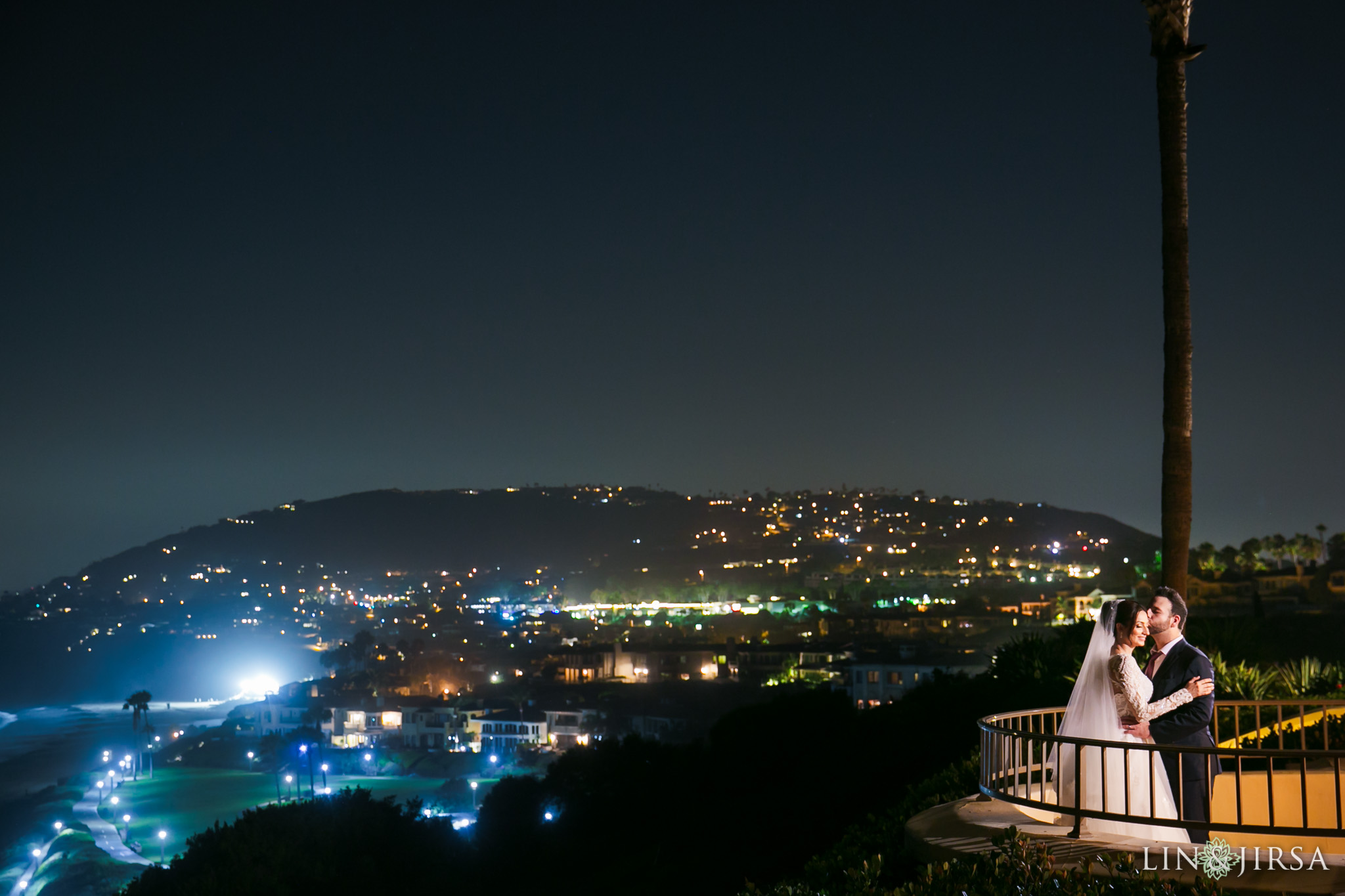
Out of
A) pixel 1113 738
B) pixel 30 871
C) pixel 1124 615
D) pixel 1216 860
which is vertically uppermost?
pixel 1124 615

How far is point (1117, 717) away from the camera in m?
5.91

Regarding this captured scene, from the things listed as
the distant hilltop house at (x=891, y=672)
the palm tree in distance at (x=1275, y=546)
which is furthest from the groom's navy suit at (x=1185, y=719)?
the palm tree in distance at (x=1275, y=546)

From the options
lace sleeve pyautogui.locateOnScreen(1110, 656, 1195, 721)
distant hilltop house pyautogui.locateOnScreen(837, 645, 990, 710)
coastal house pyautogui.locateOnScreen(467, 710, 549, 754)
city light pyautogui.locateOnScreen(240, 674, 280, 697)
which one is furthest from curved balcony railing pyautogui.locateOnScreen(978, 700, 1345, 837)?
city light pyautogui.locateOnScreen(240, 674, 280, 697)

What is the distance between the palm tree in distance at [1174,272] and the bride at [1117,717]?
6.68 meters

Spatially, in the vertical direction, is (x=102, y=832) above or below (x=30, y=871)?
below

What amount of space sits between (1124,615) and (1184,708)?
58 cm

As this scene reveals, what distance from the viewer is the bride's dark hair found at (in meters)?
5.88

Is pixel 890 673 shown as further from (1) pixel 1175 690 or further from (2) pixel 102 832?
Answer: (1) pixel 1175 690

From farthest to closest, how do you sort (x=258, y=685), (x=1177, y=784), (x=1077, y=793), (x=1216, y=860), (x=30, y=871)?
1. (x=258, y=685)
2. (x=30, y=871)
3. (x=1177, y=784)
4. (x=1077, y=793)
5. (x=1216, y=860)

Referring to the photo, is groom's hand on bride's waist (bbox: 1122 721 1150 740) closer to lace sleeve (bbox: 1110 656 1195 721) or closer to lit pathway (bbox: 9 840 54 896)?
lace sleeve (bbox: 1110 656 1195 721)

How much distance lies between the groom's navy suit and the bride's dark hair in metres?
0.28

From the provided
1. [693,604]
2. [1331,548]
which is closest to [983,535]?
[693,604]

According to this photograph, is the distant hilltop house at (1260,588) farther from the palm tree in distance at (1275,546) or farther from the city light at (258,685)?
the city light at (258,685)

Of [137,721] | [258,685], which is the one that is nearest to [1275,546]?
[137,721]
